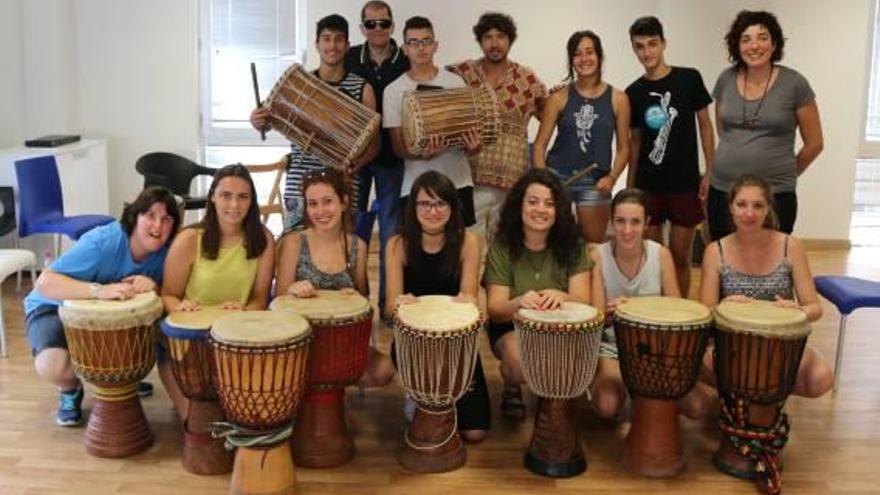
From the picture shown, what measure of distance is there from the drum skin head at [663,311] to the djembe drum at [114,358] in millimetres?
1542

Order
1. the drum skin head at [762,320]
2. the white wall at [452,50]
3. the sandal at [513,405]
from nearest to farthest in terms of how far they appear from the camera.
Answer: the drum skin head at [762,320], the sandal at [513,405], the white wall at [452,50]

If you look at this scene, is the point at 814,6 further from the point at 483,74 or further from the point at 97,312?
the point at 97,312

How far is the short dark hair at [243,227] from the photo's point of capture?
3.22m

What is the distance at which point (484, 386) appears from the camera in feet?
11.0

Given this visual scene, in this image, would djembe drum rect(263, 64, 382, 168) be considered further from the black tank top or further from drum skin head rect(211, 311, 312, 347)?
drum skin head rect(211, 311, 312, 347)

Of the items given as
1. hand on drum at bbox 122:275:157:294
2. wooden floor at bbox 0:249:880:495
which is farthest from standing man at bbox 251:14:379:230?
wooden floor at bbox 0:249:880:495

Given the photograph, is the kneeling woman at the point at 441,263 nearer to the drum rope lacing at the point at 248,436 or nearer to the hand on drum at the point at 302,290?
the hand on drum at the point at 302,290

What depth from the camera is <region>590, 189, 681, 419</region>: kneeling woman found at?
3201 millimetres

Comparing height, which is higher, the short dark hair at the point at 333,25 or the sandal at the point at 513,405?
the short dark hair at the point at 333,25

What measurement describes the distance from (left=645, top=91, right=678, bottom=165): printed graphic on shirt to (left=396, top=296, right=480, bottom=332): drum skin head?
1266mm

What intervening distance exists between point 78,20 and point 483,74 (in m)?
3.62

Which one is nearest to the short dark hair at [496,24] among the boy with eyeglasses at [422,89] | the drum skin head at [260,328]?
the boy with eyeglasses at [422,89]

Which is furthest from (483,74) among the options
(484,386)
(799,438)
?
Result: (799,438)

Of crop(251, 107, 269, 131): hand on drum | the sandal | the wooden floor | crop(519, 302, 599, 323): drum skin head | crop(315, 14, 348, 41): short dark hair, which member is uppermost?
crop(315, 14, 348, 41): short dark hair
